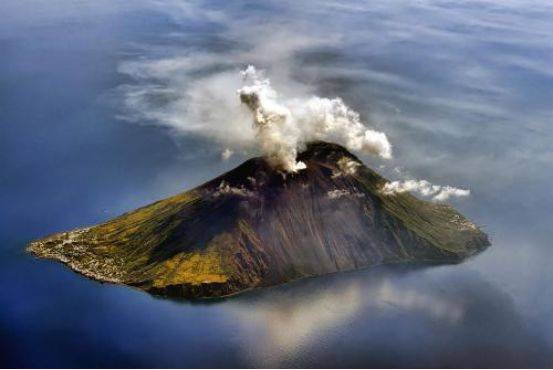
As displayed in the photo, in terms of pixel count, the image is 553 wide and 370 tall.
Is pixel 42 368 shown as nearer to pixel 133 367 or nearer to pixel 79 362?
pixel 79 362

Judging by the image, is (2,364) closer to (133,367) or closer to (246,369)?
(133,367)

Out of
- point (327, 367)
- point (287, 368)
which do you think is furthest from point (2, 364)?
point (327, 367)

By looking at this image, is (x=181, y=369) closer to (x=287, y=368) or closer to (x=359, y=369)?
(x=287, y=368)

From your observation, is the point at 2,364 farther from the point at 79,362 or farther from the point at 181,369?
the point at 181,369

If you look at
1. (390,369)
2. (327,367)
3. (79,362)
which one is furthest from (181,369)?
(390,369)

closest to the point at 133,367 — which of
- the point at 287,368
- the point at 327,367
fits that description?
the point at 287,368
